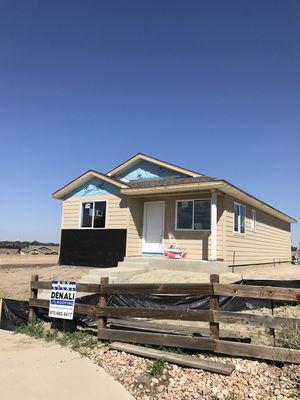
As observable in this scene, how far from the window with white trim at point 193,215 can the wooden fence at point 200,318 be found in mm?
9176

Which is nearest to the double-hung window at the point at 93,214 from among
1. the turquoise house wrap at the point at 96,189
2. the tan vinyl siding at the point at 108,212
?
the tan vinyl siding at the point at 108,212

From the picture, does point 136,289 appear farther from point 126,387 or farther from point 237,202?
point 237,202

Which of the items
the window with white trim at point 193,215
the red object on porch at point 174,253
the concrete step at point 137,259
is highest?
the window with white trim at point 193,215

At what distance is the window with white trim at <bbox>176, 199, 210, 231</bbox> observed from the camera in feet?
52.5

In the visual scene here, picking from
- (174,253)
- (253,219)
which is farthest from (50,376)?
(253,219)

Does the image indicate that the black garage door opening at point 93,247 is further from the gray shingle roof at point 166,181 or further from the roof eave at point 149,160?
the roof eave at point 149,160

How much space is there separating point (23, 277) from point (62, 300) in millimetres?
7645

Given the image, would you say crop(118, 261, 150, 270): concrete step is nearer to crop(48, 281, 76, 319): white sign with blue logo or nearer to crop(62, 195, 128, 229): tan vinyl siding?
crop(62, 195, 128, 229): tan vinyl siding

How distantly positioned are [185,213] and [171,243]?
55.0 inches

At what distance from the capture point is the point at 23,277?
14734mm

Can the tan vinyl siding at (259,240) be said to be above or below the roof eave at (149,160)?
below

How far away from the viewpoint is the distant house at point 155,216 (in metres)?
15.7

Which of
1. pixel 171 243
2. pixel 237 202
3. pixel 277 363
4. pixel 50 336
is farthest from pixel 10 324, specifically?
pixel 237 202

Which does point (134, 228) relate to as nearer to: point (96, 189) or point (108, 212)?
point (108, 212)
